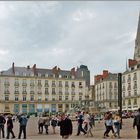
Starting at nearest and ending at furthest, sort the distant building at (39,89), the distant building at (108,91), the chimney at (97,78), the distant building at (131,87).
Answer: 1. the distant building at (131,87)
2. the distant building at (39,89)
3. the distant building at (108,91)
4. the chimney at (97,78)

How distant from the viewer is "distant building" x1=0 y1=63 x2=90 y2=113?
338 feet

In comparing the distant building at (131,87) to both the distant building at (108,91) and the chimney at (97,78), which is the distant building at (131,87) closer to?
the distant building at (108,91)

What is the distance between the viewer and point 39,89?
107375 millimetres

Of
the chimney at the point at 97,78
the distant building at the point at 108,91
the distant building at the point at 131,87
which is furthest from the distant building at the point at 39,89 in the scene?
the distant building at the point at 131,87

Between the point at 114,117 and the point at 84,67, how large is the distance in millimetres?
106716

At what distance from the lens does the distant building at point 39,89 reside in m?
103

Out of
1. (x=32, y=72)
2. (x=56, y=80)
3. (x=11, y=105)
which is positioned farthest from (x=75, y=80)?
(x=11, y=105)

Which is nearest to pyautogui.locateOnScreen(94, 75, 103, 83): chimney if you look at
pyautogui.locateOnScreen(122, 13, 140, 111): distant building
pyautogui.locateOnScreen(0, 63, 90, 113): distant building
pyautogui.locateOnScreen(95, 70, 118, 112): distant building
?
pyautogui.locateOnScreen(95, 70, 118, 112): distant building

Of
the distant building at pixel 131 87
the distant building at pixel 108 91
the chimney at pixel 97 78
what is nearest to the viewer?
the distant building at pixel 131 87

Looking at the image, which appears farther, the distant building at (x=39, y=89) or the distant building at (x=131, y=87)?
the distant building at (x=39, y=89)

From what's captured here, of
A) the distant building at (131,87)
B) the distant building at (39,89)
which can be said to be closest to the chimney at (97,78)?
the distant building at (39,89)

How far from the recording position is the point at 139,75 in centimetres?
9556

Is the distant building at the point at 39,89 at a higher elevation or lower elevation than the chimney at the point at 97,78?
lower

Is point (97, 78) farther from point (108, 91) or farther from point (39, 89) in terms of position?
point (39, 89)
